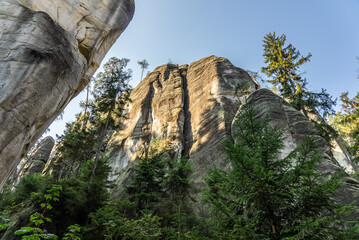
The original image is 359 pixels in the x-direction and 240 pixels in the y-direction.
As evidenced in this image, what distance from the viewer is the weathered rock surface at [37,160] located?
1235 inches

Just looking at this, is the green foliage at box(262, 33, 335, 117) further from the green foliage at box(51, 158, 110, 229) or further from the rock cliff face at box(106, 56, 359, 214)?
the green foliage at box(51, 158, 110, 229)

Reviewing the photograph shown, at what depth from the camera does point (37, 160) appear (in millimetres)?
34406

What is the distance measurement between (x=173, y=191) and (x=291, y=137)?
797 cm

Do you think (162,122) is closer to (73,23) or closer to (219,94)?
(219,94)

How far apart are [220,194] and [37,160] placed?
34.6 m

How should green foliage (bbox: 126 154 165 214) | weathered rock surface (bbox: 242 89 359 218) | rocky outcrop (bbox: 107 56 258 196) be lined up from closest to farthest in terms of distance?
weathered rock surface (bbox: 242 89 359 218) < green foliage (bbox: 126 154 165 214) < rocky outcrop (bbox: 107 56 258 196)

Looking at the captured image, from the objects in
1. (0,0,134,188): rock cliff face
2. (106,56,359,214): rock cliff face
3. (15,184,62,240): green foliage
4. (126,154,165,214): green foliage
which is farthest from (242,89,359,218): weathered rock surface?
(0,0,134,188): rock cliff face

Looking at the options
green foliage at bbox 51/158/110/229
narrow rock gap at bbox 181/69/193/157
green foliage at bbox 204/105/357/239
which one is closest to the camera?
green foliage at bbox 204/105/357/239

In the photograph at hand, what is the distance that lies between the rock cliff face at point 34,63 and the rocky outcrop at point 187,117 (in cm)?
1019

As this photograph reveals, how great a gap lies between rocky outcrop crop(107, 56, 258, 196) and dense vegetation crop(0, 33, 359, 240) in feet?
7.00

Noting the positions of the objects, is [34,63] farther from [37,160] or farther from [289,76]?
[37,160]

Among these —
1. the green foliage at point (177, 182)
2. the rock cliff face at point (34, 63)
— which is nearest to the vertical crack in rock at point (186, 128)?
the green foliage at point (177, 182)

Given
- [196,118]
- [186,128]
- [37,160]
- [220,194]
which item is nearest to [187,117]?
[186,128]

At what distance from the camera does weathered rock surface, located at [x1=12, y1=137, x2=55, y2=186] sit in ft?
103
